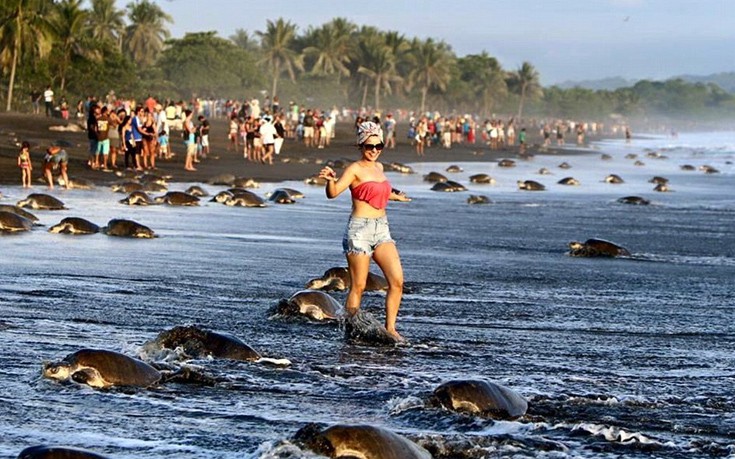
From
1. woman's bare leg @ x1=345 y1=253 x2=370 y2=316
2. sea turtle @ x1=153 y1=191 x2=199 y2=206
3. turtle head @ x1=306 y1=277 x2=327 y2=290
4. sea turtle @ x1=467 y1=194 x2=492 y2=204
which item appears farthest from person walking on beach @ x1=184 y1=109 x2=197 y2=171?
woman's bare leg @ x1=345 y1=253 x2=370 y2=316

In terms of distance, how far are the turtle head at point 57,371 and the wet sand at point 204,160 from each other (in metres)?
14.5

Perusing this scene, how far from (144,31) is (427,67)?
3152 centimetres

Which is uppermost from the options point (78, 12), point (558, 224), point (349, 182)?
point (78, 12)

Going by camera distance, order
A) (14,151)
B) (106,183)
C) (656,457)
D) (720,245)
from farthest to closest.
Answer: (14,151) → (106,183) → (720,245) → (656,457)

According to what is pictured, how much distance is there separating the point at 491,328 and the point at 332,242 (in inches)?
281

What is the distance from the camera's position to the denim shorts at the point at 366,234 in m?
8.69

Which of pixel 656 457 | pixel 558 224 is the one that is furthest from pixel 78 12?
pixel 656 457

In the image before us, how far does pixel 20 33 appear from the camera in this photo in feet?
168

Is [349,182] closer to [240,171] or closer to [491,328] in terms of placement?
[491,328]

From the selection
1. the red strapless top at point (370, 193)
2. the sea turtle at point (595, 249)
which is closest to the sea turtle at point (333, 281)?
the red strapless top at point (370, 193)

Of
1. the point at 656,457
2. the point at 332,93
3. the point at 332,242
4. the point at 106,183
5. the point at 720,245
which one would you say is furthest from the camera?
the point at 332,93

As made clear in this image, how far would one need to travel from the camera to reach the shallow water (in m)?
6.04

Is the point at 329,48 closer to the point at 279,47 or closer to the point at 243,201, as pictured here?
the point at 279,47

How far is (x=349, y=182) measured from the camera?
8609 millimetres
